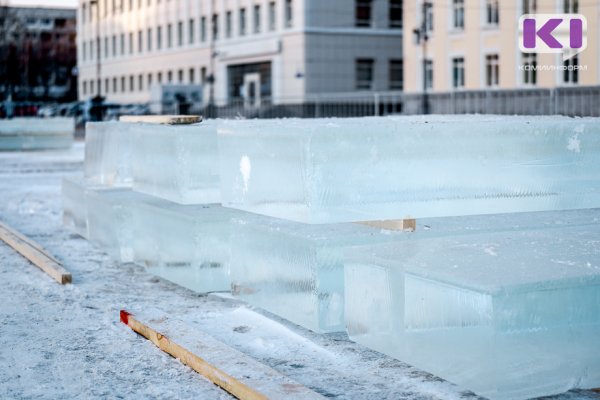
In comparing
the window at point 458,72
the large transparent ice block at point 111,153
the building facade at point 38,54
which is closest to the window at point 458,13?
the window at point 458,72

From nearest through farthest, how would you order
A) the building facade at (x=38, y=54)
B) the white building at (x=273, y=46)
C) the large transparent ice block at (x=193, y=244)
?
the large transparent ice block at (x=193, y=244) → the white building at (x=273, y=46) → the building facade at (x=38, y=54)

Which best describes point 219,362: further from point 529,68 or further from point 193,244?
point 529,68

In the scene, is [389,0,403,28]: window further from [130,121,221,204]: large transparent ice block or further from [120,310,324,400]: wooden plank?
[120,310,324,400]: wooden plank

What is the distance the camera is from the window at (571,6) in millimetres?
34000

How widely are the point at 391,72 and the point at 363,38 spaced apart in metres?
2.60

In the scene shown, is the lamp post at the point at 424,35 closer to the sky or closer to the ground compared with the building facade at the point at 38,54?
closer to the ground

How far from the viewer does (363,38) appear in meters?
53.2

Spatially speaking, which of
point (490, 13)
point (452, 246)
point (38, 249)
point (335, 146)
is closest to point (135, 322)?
point (335, 146)

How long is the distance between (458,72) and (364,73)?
13435 mm

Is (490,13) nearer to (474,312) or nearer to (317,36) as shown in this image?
(317,36)

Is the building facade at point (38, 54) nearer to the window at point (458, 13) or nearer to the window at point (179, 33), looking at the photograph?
the window at point (179, 33)

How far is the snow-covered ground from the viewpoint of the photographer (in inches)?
179

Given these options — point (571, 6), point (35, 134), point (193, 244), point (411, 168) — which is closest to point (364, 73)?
point (571, 6)

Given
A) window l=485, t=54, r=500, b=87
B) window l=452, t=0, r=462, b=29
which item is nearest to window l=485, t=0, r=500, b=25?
window l=485, t=54, r=500, b=87
